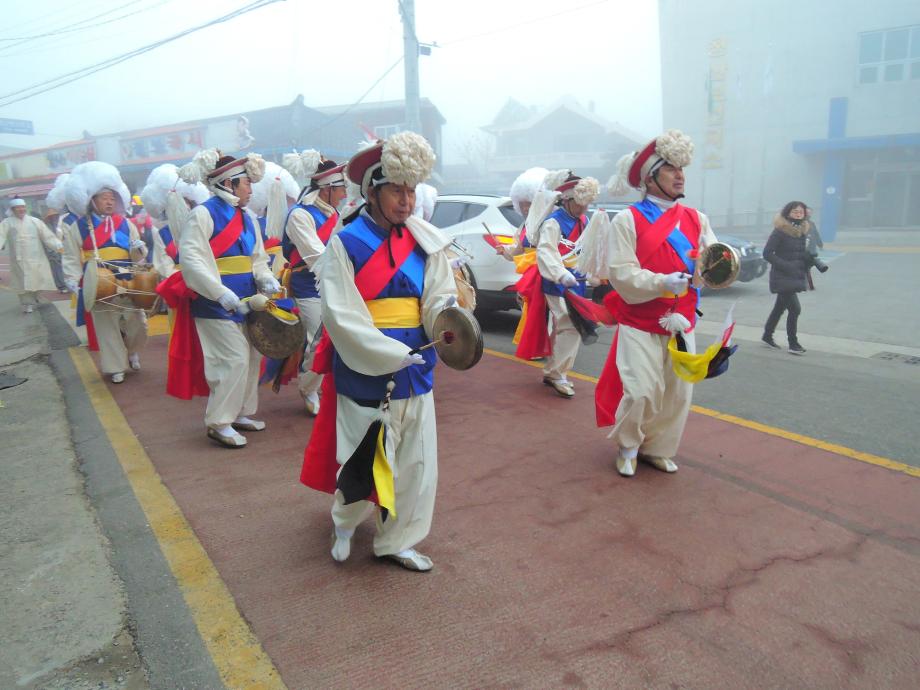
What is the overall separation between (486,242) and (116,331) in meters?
4.42

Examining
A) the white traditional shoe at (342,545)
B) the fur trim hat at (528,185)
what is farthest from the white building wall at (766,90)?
the white traditional shoe at (342,545)

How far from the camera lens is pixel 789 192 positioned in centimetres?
2581

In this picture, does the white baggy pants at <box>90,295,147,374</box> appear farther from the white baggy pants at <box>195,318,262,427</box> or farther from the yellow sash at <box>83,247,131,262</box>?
the white baggy pants at <box>195,318,262,427</box>

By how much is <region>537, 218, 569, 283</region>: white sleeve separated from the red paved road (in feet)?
5.04

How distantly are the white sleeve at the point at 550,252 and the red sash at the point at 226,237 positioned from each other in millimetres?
2482

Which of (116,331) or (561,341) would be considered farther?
(116,331)

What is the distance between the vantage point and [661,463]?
437 cm

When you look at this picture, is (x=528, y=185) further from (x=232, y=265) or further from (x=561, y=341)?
(x=232, y=265)

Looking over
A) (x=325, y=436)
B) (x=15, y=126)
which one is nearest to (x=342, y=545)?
(x=325, y=436)

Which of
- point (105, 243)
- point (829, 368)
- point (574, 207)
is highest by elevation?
point (574, 207)

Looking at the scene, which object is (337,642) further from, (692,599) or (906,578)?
(906,578)

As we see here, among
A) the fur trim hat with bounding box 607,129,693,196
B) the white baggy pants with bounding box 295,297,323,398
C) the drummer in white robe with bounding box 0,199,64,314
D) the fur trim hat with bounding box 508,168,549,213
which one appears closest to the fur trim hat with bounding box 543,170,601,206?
the fur trim hat with bounding box 508,168,549,213

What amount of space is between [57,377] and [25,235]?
6.27 meters

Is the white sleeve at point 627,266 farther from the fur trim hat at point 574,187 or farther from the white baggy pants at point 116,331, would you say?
the white baggy pants at point 116,331
